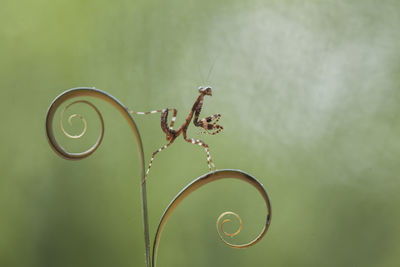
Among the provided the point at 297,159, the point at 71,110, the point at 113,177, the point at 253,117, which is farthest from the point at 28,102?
the point at 297,159

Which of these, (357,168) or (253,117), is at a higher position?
(253,117)

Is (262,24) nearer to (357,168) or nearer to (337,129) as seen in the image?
(337,129)

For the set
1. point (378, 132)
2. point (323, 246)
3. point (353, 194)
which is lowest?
point (323, 246)

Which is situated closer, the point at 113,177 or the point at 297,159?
the point at 297,159

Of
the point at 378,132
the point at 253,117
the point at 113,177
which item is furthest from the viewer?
the point at 113,177

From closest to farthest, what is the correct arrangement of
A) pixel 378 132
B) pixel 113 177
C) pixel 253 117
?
1. pixel 378 132
2. pixel 253 117
3. pixel 113 177

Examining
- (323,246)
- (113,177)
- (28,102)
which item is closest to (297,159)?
(323,246)

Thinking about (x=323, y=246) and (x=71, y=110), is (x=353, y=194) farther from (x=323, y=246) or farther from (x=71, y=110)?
(x=71, y=110)
